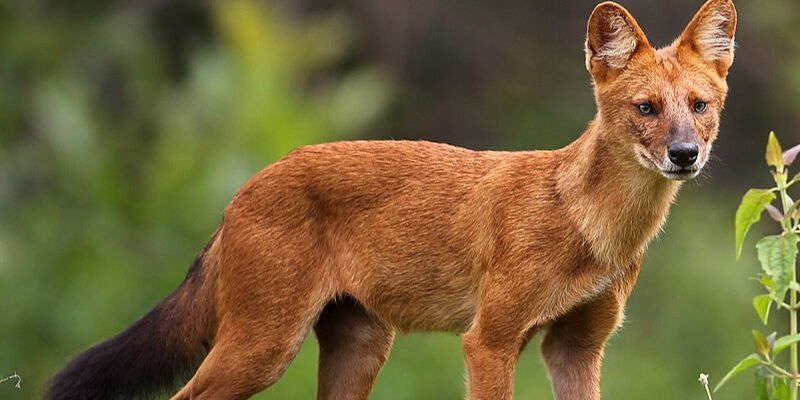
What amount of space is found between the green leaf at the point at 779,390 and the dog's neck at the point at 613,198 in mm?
1372

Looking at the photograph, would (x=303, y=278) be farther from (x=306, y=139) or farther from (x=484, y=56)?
(x=484, y=56)

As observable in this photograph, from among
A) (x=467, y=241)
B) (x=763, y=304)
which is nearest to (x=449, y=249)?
(x=467, y=241)

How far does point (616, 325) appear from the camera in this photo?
7.97 meters

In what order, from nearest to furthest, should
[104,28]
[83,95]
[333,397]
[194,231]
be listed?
[333,397] → [194,231] → [83,95] → [104,28]

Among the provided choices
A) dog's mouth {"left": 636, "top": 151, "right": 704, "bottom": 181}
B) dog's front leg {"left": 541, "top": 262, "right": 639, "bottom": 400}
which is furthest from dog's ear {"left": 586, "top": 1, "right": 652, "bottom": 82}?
dog's front leg {"left": 541, "top": 262, "right": 639, "bottom": 400}

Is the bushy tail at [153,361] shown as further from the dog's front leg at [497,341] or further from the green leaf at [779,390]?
the green leaf at [779,390]

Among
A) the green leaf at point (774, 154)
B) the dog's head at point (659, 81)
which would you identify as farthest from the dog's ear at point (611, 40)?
the green leaf at point (774, 154)

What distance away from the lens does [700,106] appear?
24.5ft

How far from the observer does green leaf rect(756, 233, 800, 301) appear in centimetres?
621

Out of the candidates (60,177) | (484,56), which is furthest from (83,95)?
(484,56)

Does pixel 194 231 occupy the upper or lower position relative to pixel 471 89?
upper

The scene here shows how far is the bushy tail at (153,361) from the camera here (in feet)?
27.3

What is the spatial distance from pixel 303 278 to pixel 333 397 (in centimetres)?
64

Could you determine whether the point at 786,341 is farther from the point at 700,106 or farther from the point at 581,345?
the point at 581,345
